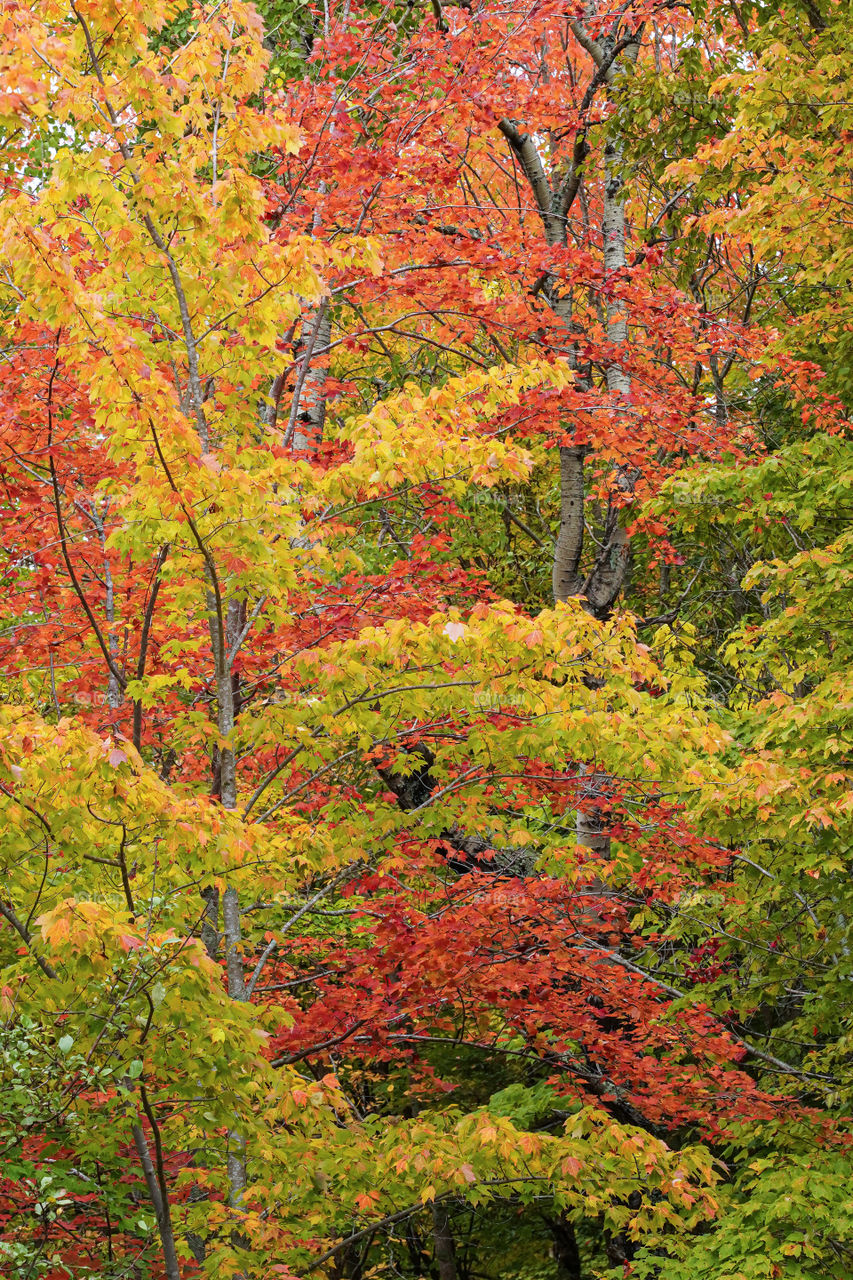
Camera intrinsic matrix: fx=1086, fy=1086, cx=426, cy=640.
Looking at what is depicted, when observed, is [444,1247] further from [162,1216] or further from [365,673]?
[365,673]

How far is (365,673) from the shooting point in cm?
556

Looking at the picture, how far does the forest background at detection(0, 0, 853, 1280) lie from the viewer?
486 cm

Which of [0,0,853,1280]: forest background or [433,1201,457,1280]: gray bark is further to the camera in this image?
[433,1201,457,1280]: gray bark

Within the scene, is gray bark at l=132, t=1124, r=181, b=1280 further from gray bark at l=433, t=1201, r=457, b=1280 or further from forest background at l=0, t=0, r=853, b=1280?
gray bark at l=433, t=1201, r=457, b=1280

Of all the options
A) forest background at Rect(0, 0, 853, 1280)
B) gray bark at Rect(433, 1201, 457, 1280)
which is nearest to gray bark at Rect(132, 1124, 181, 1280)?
forest background at Rect(0, 0, 853, 1280)

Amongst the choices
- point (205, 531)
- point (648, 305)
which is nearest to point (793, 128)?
point (648, 305)

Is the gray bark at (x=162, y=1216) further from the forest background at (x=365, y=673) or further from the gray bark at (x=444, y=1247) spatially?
the gray bark at (x=444, y=1247)

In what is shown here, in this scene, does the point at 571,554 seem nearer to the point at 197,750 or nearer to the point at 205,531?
the point at 197,750

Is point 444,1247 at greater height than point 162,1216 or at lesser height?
lesser

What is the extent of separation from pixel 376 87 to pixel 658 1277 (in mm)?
8976

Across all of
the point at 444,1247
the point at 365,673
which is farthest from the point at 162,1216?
the point at 444,1247

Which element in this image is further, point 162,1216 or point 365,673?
point 365,673

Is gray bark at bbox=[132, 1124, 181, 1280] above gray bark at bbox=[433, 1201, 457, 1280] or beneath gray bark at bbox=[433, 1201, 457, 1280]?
above

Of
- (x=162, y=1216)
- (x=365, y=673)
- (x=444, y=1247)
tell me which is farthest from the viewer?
(x=444, y=1247)
